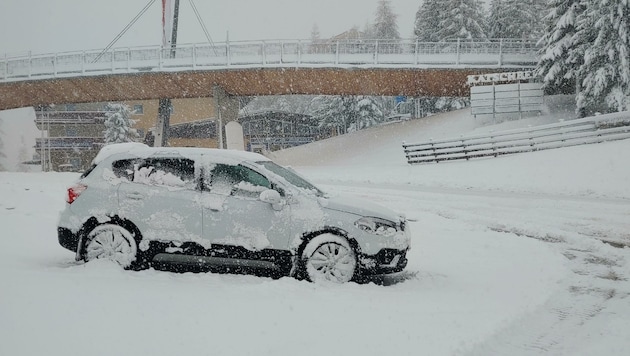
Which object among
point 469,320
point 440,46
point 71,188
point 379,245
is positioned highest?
point 440,46

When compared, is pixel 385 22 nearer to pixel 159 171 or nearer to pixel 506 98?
pixel 506 98

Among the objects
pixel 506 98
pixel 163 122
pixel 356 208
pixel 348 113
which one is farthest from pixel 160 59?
pixel 356 208

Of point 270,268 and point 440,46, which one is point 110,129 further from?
point 270,268

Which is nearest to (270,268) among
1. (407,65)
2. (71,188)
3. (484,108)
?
(71,188)

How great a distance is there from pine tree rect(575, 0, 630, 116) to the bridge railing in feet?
20.4

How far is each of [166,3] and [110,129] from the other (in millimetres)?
18169

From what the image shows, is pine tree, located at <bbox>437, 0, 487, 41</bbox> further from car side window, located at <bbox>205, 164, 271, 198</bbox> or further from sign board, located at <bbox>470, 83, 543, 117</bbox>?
car side window, located at <bbox>205, 164, 271, 198</bbox>

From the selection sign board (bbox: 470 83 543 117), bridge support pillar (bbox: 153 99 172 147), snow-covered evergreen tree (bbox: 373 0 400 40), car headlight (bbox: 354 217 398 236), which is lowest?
car headlight (bbox: 354 217 398 236)

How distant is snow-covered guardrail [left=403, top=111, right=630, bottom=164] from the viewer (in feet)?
68.3

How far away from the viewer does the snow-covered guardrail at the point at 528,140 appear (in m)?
20.8

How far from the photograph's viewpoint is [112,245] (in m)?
6.75

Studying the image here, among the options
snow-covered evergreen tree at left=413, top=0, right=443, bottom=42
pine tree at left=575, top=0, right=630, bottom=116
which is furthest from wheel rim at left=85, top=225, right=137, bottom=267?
snow-covered evergreen tree at left=413, top=0, right=443, bottom=42

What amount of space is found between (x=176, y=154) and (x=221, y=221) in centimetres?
128

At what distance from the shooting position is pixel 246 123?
192 feet
